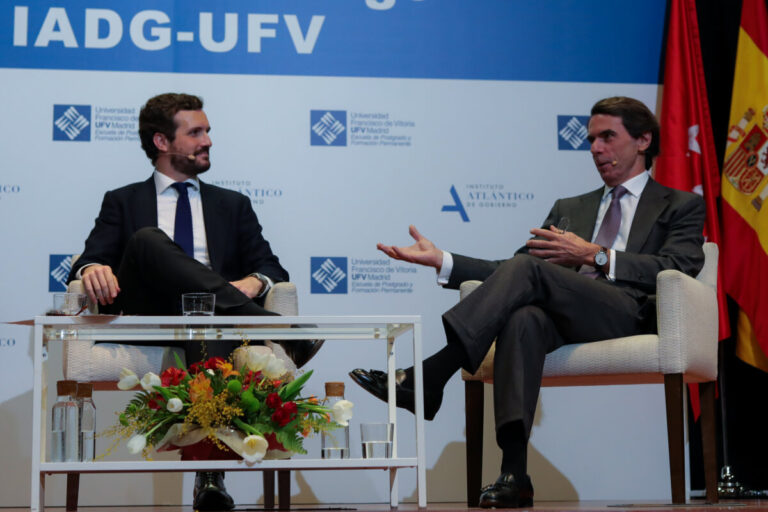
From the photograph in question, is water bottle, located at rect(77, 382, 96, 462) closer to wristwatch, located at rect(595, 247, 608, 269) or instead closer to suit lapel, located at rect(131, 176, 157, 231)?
suit lapel, located at rect(131, 176, 157, 231)

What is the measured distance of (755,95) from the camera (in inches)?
170

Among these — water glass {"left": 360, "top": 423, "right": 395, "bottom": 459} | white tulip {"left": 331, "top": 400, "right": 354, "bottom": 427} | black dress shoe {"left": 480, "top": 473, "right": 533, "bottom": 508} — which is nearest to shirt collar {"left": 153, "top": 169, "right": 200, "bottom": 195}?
white tulip {"left": 331, "top": 400, "right": 354, "bottom": 427}

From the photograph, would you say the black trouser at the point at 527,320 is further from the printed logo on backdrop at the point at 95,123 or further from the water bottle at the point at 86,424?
the printed logo on backdrop at the point at 95,123

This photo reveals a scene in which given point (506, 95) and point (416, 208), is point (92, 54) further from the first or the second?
point (506, 95)

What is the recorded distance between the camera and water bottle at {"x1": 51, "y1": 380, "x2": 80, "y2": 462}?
2.50 m

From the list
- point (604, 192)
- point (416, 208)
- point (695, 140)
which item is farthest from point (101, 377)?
point (695, 140)

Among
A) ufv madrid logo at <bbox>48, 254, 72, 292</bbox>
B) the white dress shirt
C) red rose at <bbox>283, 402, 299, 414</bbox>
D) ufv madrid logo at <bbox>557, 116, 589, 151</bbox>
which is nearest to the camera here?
red rose at <bbox>283, 402, 299, 414</bbox>

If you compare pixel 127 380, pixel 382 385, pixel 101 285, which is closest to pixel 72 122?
pixel 101 285

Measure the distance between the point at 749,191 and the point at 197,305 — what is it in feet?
8.73

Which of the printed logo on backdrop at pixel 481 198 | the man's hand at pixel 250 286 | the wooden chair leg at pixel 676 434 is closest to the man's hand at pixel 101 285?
the man's hand at pixel 250 286

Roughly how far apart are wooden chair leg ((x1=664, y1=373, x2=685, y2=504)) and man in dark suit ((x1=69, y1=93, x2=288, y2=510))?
139 cm

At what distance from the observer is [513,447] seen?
272 cm

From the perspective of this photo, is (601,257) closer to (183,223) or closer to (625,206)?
(625,206)

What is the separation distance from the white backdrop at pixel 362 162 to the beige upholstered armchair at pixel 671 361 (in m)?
1.06
